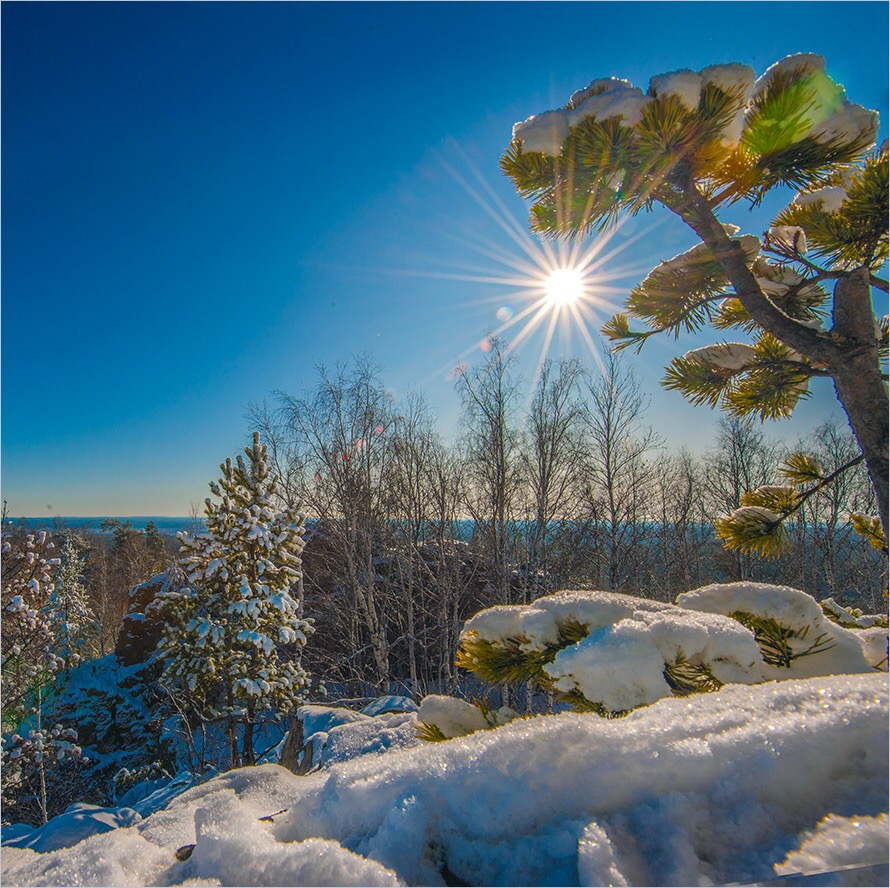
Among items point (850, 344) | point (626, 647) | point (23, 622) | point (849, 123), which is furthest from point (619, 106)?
point (23, 622)

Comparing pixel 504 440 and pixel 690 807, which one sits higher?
pixel 504 440

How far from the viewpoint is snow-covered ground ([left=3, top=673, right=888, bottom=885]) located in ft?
2.15

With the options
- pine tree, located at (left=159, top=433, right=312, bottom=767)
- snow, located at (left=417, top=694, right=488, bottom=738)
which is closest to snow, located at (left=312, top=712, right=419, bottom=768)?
snow, located at (left=417, top=694, right=488, bottom=738)

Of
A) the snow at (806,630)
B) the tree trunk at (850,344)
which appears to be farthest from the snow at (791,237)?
the snow at (806,630)

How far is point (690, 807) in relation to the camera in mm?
704

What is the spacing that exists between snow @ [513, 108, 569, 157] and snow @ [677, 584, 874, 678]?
5.09 ft

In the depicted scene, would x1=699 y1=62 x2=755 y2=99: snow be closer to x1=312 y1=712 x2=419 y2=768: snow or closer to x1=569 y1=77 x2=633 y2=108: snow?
x1=569 y1=77 x2=633 y2=108: snow

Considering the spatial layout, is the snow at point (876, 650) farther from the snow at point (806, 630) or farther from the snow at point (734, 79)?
the snow at point (734, 79)

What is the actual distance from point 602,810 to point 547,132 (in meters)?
1.86

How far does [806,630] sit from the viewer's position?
4.61 feet

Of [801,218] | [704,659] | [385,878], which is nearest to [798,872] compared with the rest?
[385,878]

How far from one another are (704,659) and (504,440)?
40.0 ft

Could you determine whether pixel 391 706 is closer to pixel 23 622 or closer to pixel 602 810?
pixel 602 810

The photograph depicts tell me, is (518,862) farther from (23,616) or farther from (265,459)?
(23,616)
